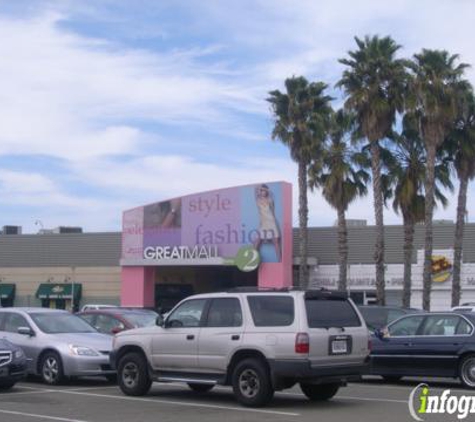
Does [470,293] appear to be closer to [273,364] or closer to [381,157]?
[381,157]

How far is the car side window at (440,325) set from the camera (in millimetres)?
18706

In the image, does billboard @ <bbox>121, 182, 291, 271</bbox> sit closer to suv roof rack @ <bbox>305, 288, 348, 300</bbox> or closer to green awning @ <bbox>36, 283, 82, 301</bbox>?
green awning @ <bbox>36, 283, 82, 301</bbox>

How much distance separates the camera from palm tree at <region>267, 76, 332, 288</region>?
141 feet

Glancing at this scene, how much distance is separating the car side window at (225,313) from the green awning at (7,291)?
137 feet

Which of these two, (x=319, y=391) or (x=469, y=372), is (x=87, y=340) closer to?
(x=319, y=391)

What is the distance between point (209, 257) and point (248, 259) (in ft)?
7.27

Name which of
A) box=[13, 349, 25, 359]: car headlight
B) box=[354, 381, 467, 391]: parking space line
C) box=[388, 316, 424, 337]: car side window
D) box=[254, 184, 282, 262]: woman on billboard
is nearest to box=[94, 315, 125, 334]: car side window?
box=[13, 349, 25, 359]: car headlight

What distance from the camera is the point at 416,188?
39.3 m

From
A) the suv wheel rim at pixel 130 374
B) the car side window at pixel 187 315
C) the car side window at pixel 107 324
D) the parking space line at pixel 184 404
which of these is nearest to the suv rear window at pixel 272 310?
the car side window at pixel 187 315

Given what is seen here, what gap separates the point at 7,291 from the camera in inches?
2183

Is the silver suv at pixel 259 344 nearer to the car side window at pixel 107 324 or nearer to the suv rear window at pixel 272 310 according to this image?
the suv rear window at pixel 272 310

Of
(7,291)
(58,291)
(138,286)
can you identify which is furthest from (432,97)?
(7,291)

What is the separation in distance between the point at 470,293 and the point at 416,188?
6717mm

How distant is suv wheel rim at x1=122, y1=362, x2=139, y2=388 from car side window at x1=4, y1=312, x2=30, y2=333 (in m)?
3.61
